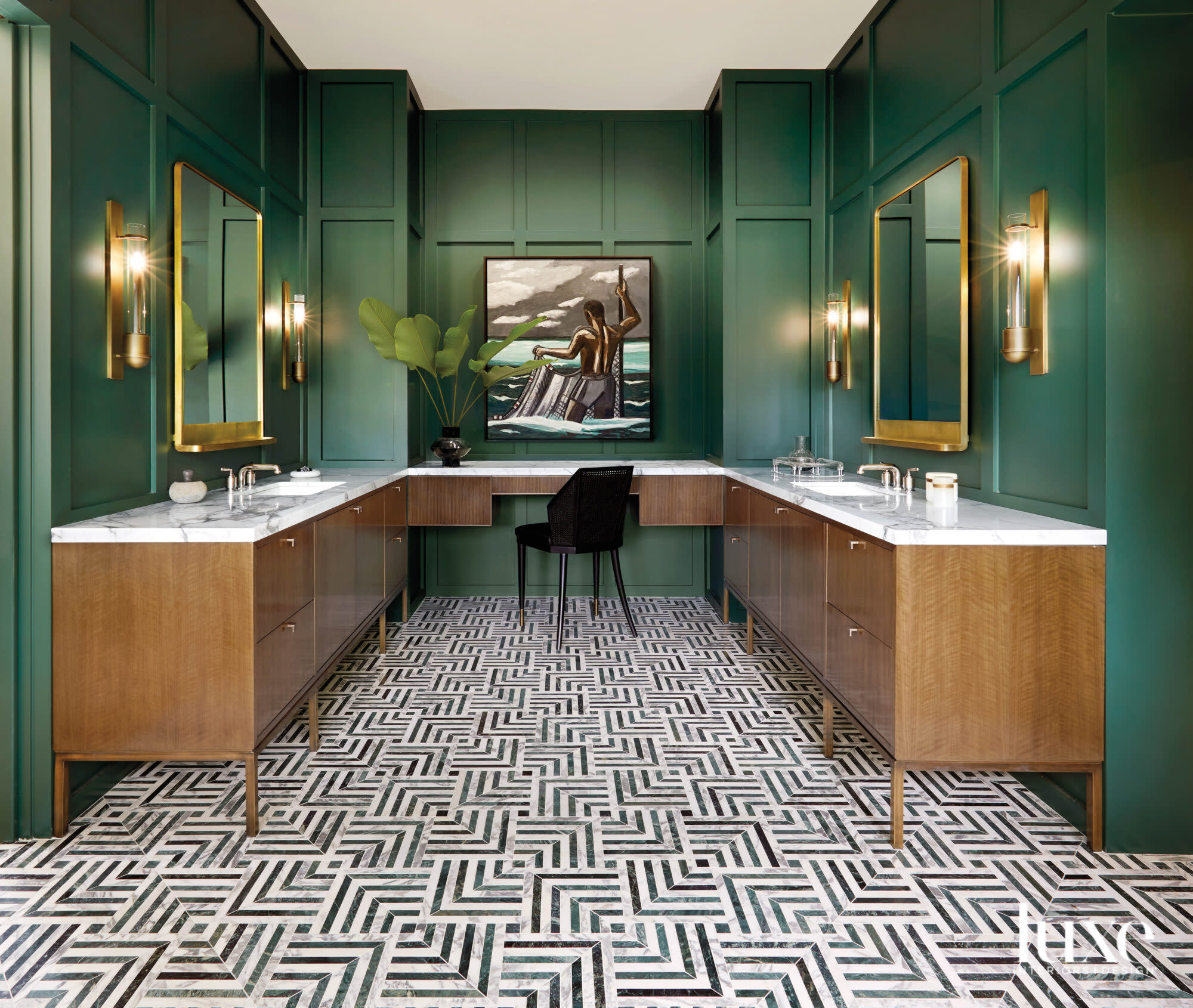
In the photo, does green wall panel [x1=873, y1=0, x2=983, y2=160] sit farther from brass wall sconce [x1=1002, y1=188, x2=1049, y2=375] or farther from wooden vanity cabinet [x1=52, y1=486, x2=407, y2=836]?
wooden vanity cabinet [x1=52, y1=486, x2=407, y2=836]

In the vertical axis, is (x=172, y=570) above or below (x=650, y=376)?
below

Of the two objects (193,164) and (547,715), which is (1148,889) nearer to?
(547,715)

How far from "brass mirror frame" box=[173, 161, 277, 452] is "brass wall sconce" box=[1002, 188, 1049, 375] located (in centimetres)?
298

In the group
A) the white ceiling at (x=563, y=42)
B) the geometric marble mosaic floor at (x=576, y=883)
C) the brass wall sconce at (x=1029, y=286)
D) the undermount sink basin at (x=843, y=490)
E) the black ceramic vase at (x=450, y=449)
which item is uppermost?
the white ceiling at (x=563, y=42)

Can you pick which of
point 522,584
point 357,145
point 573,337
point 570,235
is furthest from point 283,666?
A: point 570,235

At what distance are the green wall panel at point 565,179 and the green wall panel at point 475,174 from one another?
0.15m

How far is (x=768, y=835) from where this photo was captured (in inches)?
96.0

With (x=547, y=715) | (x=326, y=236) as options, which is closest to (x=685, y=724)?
(x=547, y=715)

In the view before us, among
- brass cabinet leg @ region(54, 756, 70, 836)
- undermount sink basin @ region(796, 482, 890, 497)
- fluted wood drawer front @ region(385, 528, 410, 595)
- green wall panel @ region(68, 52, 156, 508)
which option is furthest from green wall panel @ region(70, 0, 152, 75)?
undermount sink basin @ region(796, 482, 890, 497)

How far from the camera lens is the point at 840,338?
185 inches

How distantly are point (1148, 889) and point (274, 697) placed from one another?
8.30 feet

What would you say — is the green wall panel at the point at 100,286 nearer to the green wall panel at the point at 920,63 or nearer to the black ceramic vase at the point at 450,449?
the black ceramic vase at the point at 450,449

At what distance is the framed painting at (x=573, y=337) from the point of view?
557 cm

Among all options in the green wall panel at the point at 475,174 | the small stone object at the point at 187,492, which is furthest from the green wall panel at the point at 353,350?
the small stone object at the point at 187,492
